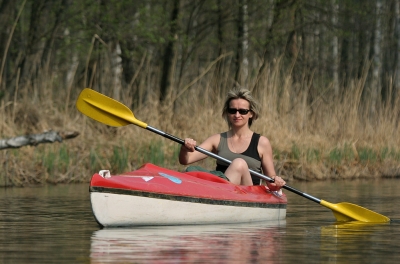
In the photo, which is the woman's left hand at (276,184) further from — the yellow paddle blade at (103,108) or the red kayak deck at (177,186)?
the yellow paddle blade at (103,108)

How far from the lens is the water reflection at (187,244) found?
6.04 m

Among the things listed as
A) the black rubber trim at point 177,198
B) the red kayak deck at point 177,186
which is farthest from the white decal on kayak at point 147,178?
the black rubber trim at point 177,198

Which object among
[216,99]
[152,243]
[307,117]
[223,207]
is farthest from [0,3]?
[152,243]

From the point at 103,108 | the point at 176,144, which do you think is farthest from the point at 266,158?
the point at 176,144

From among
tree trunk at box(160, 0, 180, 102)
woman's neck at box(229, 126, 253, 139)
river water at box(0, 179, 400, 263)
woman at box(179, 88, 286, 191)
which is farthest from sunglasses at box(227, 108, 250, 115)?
tree trunk at box(160, 0, 180, 102)

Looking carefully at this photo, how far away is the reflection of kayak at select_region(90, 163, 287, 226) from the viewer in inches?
303

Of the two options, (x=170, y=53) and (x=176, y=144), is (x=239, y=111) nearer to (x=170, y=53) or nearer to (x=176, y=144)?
(x=176, y=144)

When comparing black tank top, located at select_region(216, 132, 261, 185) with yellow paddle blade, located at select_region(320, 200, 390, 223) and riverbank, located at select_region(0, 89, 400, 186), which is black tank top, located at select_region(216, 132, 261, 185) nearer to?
yellow paddle blade, located at select_region(320, 200, 390, 223)

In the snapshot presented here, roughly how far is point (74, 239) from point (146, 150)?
701 centimetres

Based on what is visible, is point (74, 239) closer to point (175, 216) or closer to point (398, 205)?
point (175, 216)

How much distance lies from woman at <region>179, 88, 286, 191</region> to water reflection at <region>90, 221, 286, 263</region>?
685mm

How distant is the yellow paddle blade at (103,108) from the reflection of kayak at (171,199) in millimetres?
1596

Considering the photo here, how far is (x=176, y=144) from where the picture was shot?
46.6 feet

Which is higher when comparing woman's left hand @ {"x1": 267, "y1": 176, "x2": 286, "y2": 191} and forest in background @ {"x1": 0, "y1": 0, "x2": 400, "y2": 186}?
forest in background @ {"x1": 0, "y1": 0, "x2": 400, "y2": 186}
